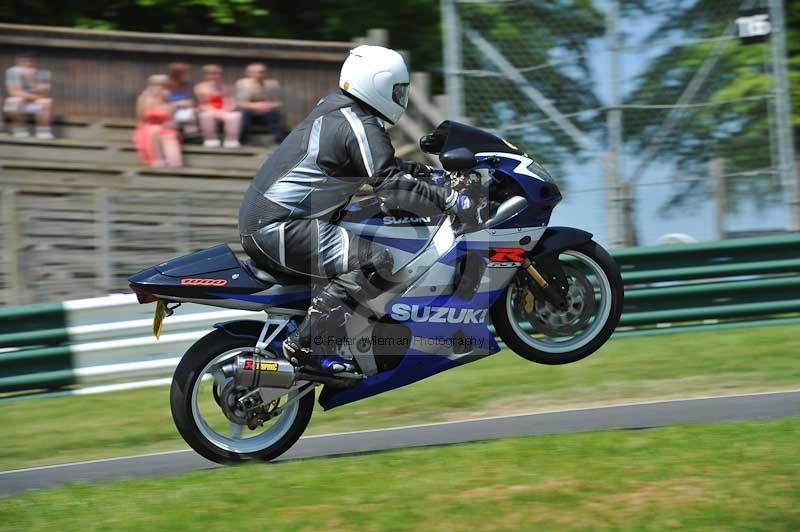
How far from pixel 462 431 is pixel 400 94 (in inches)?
83.7

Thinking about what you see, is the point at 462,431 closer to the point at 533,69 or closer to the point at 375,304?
the point at 375,304

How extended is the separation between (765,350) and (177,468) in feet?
15.8

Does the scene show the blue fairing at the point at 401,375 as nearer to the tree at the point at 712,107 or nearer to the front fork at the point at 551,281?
the front fork at the point at 551,281

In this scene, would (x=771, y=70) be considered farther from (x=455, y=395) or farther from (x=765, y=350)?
(x=455, y=395)

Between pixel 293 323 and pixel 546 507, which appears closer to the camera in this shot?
pixel 546 507

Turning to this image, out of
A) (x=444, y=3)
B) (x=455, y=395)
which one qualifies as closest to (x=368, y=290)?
(x=455, y=395)

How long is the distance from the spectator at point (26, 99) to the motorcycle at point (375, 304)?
7.02 m

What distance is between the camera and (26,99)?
1269 cm

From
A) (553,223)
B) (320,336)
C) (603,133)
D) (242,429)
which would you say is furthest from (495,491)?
(603,133)

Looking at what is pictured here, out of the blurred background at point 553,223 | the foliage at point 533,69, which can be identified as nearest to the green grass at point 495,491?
the blurred background at point 553,223

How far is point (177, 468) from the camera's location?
669 centimetres

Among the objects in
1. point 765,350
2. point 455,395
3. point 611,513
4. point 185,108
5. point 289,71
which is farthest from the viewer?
point 289,71

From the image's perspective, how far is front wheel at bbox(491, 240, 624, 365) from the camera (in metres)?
6.50

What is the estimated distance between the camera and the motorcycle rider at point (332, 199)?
6.04 m
